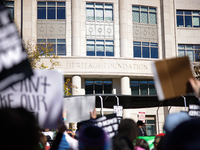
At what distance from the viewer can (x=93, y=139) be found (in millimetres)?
2131

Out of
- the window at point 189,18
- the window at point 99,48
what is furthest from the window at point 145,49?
the window at point 189,18

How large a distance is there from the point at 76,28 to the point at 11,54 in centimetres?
2516

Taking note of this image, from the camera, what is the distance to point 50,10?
2831 centimetres

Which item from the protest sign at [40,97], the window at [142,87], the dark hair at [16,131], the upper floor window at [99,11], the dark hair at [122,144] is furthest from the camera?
the window at [142,87]

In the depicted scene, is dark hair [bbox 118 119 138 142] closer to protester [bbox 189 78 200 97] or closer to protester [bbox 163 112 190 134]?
→ protester [bbox 163 112 190 134]

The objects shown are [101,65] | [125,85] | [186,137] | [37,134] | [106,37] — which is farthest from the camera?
[106,37]

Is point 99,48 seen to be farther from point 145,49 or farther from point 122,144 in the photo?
point 122,144

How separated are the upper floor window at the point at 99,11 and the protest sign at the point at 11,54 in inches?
1026

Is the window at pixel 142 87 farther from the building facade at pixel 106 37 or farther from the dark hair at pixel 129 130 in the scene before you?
the dark hair at pixel 129 130

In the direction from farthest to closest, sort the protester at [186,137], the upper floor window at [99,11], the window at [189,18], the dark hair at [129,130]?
the window at [189,18], the upper floor window at [99,11], the dark hair at [129,130], the protester at [186,137]

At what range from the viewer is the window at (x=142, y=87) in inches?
1167

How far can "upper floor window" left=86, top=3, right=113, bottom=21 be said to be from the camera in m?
28.4

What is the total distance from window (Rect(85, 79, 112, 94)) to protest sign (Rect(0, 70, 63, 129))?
25.5 m

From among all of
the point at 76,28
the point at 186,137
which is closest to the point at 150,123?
the point at 76,28
